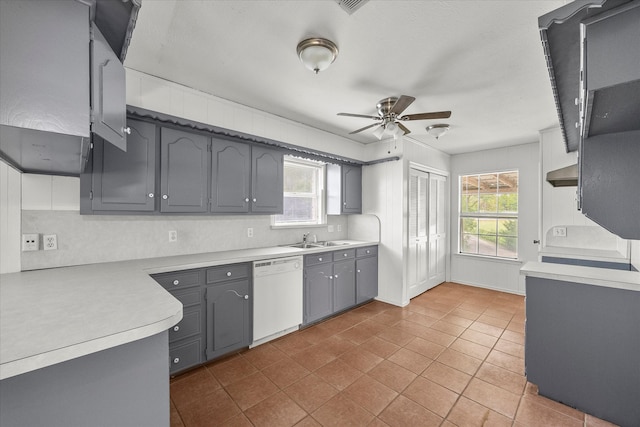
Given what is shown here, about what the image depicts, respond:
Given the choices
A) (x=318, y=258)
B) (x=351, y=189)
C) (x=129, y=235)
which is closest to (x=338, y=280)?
(x=318, y=258)

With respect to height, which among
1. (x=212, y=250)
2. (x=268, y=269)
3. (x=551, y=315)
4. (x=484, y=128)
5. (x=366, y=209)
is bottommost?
(x=551, y=315)

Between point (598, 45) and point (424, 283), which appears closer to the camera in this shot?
point (598, 45)

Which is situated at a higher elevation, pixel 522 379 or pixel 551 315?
pixel 551 315

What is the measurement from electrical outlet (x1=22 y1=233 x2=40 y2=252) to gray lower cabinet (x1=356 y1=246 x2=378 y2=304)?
10.6 feet

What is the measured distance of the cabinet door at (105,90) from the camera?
1.11 meters

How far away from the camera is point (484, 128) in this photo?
3.67 metres

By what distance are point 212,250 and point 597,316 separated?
3.21 meters

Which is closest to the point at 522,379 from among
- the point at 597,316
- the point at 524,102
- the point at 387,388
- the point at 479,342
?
the point at 479,342

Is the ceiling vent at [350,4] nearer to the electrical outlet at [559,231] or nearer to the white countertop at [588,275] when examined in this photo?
the white countertop at [588,275]

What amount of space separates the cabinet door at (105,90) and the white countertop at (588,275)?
279cm

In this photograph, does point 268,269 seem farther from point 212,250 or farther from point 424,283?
point 424,283

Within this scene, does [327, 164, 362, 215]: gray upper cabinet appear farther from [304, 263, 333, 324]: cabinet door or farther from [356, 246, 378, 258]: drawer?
[304, 263, 333, 324]: cabinet door

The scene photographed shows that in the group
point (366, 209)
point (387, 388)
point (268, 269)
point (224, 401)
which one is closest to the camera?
point (224, 401)

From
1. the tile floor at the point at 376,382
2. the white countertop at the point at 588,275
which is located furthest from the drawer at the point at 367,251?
the white countertop at the point at 588,275
